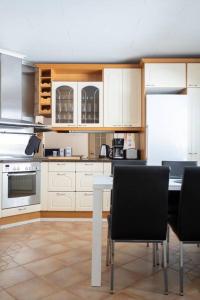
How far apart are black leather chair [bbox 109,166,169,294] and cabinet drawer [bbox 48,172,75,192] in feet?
6.59

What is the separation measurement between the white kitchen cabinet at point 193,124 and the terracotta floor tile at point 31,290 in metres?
2.64

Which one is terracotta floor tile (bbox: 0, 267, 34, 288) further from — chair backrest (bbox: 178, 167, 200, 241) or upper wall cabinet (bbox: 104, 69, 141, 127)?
upper wall cabinet (bbox: 104, 69, 141, 127)

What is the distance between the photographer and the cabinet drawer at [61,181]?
148 inches

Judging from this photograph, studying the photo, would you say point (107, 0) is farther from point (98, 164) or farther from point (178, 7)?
point (98, 164)

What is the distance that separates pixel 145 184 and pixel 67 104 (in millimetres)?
2633

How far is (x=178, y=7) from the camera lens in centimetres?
254

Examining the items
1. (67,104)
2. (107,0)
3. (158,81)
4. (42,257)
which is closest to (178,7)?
(107,0)

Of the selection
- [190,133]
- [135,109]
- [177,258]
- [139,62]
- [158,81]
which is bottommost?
[177,258]

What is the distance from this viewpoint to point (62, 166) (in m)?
3.74

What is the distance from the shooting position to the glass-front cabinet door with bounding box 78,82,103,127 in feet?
13.2

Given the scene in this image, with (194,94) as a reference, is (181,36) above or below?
above

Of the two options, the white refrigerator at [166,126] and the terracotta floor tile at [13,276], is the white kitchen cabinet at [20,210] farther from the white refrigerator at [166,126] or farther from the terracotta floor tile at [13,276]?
the white refrigerator at [166,126]

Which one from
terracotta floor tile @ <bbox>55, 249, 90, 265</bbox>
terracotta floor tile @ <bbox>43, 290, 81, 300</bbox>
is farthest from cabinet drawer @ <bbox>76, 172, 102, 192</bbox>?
terracotta floor tile @ <bbox>43, 290, 81, 300</bbox>

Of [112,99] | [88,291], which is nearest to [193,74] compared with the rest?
[112,99]
